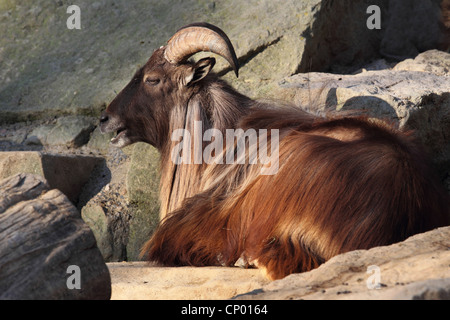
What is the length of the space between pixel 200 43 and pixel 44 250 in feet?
9.52

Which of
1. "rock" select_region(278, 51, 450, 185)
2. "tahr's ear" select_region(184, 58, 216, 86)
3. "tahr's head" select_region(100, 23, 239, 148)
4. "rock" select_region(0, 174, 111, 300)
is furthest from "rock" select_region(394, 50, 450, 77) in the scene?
"rock" select_region(0, 174, 111, 300)

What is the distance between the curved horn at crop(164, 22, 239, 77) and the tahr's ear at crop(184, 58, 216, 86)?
12 cm

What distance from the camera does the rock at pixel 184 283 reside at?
4.18 metres

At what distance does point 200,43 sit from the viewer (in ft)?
18.1

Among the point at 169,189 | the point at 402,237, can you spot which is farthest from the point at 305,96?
the point at 402,237

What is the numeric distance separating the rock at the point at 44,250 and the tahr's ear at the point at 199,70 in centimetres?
257

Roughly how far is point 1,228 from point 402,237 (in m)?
2.52

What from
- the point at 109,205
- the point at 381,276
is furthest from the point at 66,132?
the point at 381,276

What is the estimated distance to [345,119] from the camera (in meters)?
4.99

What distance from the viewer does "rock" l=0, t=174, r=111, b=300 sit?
2.96 meters

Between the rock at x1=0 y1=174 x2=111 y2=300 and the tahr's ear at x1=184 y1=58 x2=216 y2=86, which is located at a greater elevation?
the tahr's ear at x1=184 y1=58 x2=216 y2=86

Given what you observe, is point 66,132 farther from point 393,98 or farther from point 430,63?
point 430,63

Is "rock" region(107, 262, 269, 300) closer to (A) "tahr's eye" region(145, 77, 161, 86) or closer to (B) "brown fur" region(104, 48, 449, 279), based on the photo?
(B) "brown fur" region(104, 48, 449, 279)
